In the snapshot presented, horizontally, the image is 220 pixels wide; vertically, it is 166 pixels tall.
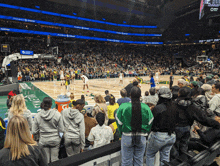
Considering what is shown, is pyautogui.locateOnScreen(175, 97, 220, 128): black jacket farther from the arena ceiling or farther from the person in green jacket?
the arena ceiling

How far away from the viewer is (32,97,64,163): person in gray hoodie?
2.99m

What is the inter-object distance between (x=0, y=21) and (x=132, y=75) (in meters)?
28.6

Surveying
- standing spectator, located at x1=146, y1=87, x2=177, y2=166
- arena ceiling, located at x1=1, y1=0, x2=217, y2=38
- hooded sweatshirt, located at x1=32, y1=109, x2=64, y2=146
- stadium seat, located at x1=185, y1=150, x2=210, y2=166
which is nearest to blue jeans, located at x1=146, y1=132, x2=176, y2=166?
standing spectator, located at x1=146, y1=87, x2=177, y2=166

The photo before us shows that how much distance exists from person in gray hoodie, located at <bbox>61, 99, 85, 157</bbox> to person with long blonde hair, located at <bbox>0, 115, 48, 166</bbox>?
1.63 m

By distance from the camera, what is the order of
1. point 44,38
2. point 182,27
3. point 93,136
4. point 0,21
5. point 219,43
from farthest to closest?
1. point 182,27
2. point 219,43
3. point 44,38
4. point 0,21
5. point 93,136

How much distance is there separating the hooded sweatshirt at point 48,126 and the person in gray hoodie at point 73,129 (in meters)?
0.18

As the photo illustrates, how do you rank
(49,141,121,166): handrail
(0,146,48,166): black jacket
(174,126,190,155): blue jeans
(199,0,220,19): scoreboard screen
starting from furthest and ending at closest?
(199,0,220,19): scoreboard screen → (174,126,190,155): blue jeans → (49,141,121,166): handrail → (0,146,48,166): black jacket

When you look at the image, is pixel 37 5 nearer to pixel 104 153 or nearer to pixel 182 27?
pixel 104 153

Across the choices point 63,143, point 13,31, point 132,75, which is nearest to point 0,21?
point 13,31

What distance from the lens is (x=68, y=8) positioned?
3844 centimetres

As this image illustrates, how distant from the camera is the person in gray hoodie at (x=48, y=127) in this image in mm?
2994

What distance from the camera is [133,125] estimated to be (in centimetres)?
228

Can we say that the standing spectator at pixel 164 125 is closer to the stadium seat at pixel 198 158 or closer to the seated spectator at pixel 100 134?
the stadium seat at pixel 198 158

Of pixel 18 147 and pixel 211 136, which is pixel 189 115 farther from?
pixel 18 147
